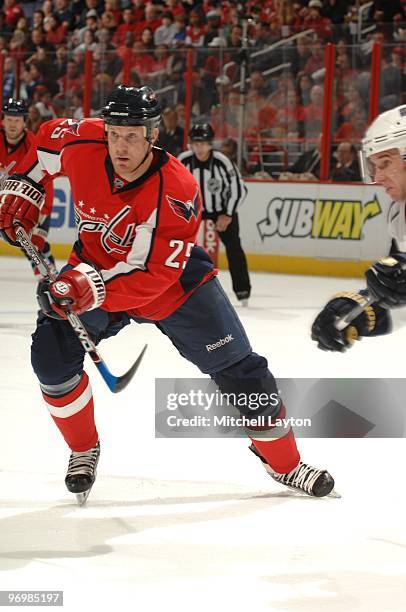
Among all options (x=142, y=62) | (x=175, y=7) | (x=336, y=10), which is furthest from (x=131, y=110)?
(x=175, y=7)

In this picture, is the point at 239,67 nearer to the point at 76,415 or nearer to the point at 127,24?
the point at 127,24

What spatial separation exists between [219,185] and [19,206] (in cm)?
474

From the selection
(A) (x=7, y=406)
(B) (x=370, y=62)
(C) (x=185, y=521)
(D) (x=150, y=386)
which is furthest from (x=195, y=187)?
(B) (x=370, y=62)

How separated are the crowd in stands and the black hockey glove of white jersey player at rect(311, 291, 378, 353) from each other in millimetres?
7026

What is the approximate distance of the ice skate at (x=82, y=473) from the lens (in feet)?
10.9

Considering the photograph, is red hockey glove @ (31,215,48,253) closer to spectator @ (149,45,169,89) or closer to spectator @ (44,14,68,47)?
spectator @ (149,45,169,89)

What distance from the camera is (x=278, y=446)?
3449 millimetres

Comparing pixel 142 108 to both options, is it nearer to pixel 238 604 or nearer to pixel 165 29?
pixel 238 604

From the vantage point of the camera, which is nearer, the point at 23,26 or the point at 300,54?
the point at 300,54

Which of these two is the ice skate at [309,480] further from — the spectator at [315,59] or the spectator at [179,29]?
the spectator at [179,29]

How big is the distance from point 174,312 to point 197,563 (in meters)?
→ 0.81

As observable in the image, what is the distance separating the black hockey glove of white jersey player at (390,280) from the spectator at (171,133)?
804cm

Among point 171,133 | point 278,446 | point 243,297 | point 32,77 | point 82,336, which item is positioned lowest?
point 243,297

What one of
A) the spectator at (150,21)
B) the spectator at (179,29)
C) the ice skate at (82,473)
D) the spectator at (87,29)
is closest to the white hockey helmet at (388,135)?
the ice skate at (82,473)
